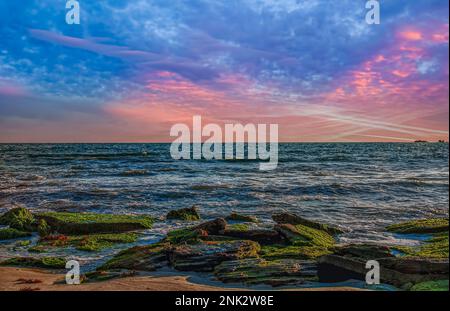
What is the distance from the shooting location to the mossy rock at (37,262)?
11.6 meters

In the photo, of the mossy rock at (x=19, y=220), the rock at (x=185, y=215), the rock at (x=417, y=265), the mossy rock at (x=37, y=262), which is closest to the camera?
the rock at (x=417, y=265)

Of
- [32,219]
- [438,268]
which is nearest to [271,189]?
[32,219]

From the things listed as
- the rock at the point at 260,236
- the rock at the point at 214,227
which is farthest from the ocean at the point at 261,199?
the rock at the point at 260,236

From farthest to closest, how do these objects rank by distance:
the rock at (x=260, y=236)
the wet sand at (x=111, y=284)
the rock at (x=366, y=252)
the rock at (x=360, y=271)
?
the rock at (x=260, y=236) < the rock at (x=366, y=252) < the wet sand at (x=111, y=284) < the rock at (x=360, y=271)

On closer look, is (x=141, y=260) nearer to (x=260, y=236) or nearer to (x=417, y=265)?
(x=260, y=236)

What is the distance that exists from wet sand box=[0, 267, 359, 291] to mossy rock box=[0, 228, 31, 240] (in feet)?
18.0

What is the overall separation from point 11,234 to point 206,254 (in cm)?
936

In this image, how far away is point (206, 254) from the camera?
1105 cm

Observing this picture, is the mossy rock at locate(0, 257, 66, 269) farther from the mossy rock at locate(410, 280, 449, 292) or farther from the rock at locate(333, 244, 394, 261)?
the mossy rock at locate(410, 280, 449, 292)

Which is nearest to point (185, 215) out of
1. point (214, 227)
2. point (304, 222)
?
point (214, 227)

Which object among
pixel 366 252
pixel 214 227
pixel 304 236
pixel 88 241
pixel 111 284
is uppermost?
pixel 366 252

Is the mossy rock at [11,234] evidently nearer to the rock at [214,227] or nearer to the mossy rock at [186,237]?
the mossy rock at [186,237]
